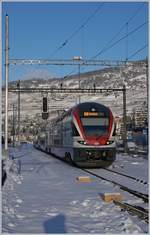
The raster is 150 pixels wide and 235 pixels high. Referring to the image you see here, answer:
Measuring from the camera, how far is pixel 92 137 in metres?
22.8

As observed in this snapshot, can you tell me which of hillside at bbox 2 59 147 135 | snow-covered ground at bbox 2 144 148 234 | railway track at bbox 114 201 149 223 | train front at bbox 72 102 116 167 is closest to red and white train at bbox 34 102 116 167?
train front at bbox 72 102 116 167

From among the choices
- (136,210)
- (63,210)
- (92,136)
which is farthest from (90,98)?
(136,210)

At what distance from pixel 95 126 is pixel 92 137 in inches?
24.7

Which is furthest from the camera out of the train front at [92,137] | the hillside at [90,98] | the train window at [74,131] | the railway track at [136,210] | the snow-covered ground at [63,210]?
the hillside at [90,98]

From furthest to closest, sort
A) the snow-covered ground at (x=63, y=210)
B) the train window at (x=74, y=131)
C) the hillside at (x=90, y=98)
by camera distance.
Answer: the hillside at (x=90, y=98) → the train window at (x=74, y=131) → the snow-covered ground at (x=63, y=210)

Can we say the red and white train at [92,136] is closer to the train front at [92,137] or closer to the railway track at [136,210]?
the train front at [92,137]

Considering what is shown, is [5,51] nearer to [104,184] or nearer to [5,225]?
[104,184]

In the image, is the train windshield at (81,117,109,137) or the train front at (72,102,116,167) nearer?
the train front at (72,102,116,167)

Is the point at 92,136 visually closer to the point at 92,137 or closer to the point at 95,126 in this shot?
the point at 92,137

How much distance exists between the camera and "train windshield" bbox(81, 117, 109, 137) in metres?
22.9

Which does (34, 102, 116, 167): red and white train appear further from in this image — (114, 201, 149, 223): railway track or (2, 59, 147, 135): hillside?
(2, 59, 147, 135): hillside

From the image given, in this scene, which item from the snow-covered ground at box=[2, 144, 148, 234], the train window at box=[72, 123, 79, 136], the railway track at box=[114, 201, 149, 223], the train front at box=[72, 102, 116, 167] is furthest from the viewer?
the train window at box=[72, 123, 79, 136]

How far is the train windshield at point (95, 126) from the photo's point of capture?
2289cm

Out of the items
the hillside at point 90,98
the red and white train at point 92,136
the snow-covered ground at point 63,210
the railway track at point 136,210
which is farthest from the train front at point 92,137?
the hillside at point 90,98
